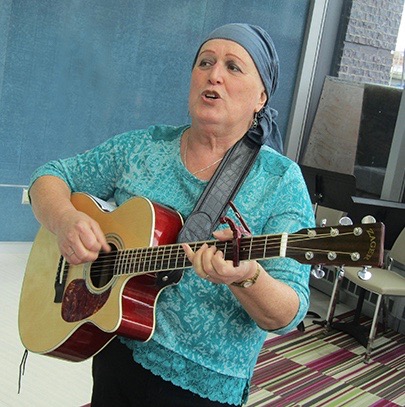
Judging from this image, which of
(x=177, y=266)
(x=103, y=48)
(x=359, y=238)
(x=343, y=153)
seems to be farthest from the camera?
(x=343, y=153)

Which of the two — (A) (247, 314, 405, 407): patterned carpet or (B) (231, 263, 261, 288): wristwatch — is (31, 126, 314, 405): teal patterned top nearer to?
(B) (231, 263, 261, 288): wristwatch

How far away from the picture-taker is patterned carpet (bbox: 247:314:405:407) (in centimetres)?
365

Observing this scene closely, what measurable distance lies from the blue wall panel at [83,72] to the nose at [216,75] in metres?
3.36

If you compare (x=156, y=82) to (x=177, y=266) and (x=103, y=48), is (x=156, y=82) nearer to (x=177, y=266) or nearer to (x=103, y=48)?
(x=103, y=48)

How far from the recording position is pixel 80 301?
5.61ft

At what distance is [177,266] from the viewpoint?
145 centimetres

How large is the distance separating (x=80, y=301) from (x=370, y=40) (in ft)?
15.3

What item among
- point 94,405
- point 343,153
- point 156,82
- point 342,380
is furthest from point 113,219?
point 343,153

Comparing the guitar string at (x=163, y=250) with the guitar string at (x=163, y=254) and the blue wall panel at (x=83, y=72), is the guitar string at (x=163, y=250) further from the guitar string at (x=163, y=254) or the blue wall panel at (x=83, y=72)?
the blue wall panel at (x=83, y=72)

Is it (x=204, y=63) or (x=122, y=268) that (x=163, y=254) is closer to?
(x=122, y=268)

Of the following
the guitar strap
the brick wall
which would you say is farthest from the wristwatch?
the brick wall

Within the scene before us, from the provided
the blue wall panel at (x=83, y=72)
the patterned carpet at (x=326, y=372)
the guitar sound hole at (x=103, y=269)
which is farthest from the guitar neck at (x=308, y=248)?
the blue wall panel at (x=83, y=72)

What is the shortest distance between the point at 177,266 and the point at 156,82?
158 inches

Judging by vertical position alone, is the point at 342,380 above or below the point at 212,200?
below
